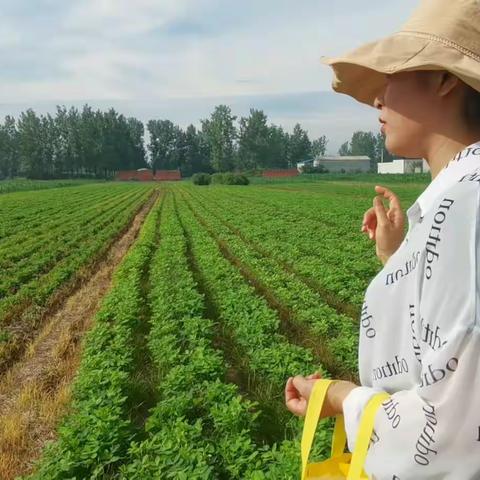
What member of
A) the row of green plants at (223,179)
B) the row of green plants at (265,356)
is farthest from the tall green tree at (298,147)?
the row of green plants at (265,356)

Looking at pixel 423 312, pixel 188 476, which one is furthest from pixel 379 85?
pixel 188 476

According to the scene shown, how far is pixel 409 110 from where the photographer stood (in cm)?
144

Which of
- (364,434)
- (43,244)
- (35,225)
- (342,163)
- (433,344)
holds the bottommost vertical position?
(43,244)

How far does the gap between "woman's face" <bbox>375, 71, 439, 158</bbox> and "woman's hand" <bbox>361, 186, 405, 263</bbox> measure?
0.48 m

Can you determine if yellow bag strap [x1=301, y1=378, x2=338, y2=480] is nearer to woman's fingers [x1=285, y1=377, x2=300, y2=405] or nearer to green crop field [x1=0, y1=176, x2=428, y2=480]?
woman's fingers [x1=285, y1=377, x2=300, y2=405]

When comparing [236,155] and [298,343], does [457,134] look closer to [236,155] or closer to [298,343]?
[298,343]

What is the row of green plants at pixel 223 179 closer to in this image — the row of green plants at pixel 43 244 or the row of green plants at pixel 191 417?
the row of green plants at pixel 43 244

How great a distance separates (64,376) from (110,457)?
2.57 metres

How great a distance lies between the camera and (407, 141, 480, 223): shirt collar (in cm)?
128

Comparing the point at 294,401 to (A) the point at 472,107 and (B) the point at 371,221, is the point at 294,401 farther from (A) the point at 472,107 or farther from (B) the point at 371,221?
(A) the point at 472,107

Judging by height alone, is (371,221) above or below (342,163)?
below

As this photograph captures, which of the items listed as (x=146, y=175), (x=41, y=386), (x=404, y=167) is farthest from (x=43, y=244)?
(x=146, y=175)

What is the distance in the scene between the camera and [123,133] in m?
134

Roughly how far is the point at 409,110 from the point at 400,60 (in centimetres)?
13
